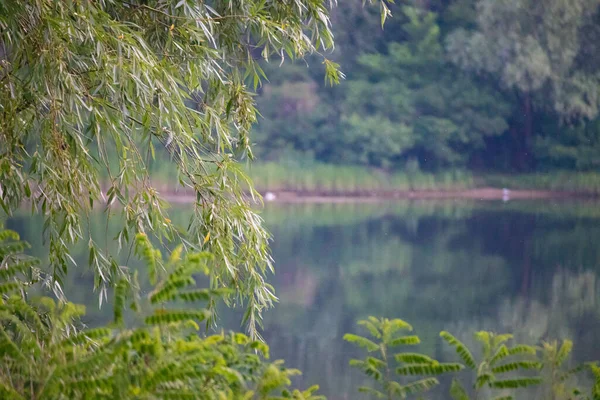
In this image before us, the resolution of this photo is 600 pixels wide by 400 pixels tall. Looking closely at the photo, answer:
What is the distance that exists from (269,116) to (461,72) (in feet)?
12.7

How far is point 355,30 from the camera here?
1608 cm

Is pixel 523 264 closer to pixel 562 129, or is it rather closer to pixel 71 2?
pixel 562 129

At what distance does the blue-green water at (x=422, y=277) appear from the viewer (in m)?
7.19

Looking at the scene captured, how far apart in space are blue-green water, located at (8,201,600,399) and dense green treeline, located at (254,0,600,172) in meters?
2.11

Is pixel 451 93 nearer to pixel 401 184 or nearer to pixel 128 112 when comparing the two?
pixel 401 184

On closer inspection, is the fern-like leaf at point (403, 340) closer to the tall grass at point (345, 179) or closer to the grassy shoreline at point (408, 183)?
the grassy shoreline at point (408, 183)

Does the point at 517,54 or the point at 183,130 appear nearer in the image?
the point at 183,130

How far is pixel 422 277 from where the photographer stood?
9.38 metres

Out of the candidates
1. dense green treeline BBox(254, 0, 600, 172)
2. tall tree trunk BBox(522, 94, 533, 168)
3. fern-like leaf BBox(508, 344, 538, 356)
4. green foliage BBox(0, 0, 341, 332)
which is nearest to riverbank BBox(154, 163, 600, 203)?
dense green treeline BBox(254, 0, 600, 172)

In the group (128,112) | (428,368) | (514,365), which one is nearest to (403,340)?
(428,368)

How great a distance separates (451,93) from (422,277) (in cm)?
725

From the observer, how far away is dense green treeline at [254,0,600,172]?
49.2 feet

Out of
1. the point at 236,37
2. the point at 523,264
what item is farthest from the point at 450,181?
the point at 236,37

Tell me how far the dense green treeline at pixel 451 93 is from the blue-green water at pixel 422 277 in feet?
6.94
